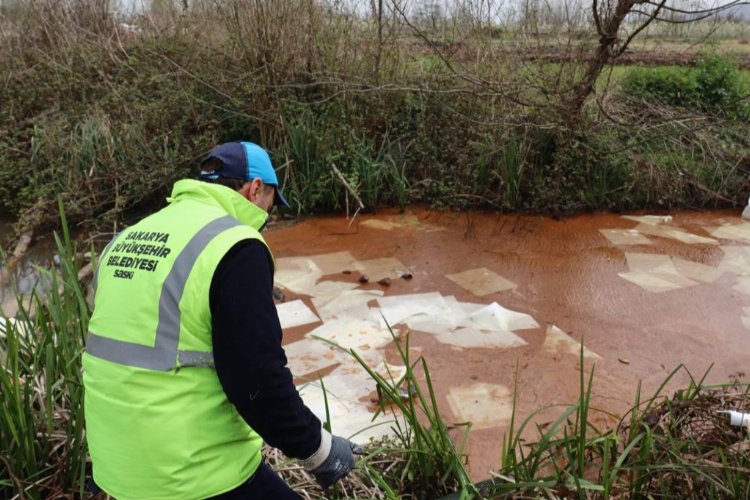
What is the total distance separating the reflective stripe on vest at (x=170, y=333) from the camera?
150 cm

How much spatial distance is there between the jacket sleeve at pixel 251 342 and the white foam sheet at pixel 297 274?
3.14m

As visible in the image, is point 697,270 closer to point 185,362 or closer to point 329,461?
point 329,461

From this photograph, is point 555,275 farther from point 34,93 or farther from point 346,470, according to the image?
point 34,93

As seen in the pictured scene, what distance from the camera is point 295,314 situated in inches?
173

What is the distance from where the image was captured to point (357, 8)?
6906 millimetres

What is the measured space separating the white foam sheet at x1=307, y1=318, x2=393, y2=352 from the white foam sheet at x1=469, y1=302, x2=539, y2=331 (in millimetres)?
674

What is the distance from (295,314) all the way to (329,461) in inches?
102

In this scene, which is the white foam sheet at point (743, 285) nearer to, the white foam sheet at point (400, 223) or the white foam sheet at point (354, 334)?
the white foam sheet at point (400, 223)

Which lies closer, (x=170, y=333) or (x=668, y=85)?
(x=170, y=333)

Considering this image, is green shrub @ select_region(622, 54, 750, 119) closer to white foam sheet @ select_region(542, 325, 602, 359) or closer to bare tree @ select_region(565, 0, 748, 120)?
bare tree @ select_region(565, 0, 748, 120)

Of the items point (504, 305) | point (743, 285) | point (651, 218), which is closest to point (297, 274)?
point (504, 305)

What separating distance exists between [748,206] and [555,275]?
2.50m

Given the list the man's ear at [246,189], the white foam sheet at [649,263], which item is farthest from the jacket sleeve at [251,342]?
the white foam sheet at [649,263]

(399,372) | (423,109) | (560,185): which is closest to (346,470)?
(399,372)
